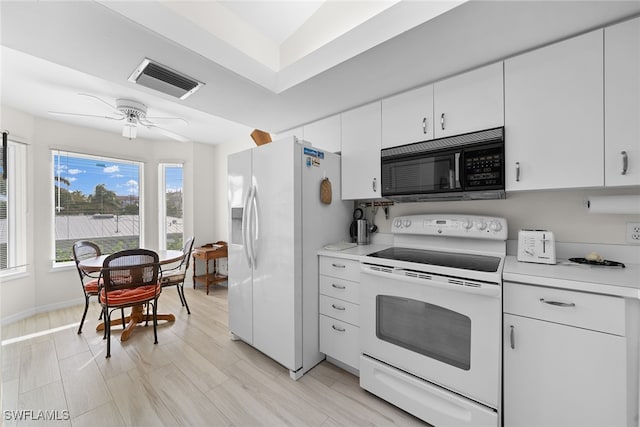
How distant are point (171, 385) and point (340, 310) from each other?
4.51 ft

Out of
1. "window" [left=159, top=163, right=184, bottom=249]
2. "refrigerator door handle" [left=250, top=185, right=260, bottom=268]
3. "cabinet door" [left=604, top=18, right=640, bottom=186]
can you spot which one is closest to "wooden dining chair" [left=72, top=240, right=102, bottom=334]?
"window" [left=159, top=163, right=184, bottom=249]

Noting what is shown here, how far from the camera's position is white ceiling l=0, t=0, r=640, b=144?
130cm

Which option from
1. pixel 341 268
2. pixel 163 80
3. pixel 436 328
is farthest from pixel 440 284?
pixel 163 80

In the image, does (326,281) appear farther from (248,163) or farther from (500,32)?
(500,32)

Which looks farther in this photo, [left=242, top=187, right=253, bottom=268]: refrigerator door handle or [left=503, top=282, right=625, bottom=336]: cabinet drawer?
[left=242, top=187, right=253, bottom=268]: refrigerator door handle

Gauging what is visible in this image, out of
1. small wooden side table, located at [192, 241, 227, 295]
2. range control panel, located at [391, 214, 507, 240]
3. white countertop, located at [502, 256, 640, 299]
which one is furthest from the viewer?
small wooden side table, located at [192, 241, 227, 295]

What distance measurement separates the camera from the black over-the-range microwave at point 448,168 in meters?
1.64

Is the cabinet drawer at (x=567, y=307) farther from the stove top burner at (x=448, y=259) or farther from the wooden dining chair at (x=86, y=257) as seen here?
the wooden dining chair at (x=86, y=257)

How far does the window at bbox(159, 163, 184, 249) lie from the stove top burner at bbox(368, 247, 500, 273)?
154 inches

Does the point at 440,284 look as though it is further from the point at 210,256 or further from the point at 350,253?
the point at 210,256

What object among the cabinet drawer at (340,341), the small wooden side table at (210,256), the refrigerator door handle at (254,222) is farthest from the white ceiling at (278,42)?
the small wooden side table at (210,256)

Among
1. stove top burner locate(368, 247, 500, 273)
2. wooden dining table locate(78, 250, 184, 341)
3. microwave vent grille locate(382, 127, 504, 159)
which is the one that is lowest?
wooden dining table locate(78, 250, 184, 341)

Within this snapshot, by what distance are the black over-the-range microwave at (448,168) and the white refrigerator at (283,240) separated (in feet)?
1.87

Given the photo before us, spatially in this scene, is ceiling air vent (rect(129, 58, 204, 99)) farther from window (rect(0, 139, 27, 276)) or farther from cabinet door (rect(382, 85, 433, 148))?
window (rect(0, 139, 27, 276))
